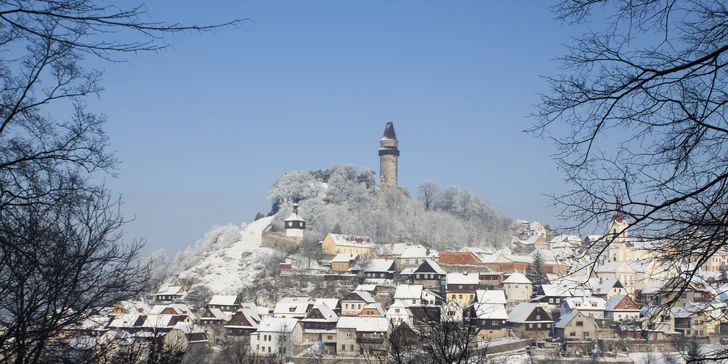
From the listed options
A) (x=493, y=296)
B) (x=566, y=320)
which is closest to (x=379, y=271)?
(x=493, y=296)

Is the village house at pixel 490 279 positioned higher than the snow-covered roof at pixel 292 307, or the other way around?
the village house at pixel 490 279

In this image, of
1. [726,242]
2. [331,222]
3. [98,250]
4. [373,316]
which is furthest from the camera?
[331,222]

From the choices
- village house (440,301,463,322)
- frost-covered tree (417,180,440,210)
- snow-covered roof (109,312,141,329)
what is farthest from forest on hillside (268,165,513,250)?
village house (440,301,463,322)

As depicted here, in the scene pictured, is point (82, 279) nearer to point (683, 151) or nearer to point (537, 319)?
point (683, 151)

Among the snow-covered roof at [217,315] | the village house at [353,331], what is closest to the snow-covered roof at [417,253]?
the snow-covered roof at [217,315]

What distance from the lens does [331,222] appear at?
7588 centimetres

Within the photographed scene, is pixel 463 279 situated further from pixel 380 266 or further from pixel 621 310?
pixel 621 310

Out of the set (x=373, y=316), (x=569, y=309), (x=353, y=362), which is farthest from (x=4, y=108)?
(x=569, y=309)

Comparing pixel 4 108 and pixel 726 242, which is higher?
pixel 4 108

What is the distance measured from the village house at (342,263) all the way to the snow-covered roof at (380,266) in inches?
71.9

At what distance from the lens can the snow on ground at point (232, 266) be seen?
6044 cm

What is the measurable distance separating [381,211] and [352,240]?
1130cm

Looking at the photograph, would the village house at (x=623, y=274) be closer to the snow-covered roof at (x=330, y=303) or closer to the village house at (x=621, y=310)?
the village house at (x=621, y=310)

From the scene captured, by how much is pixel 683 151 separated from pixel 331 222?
7185 cm
